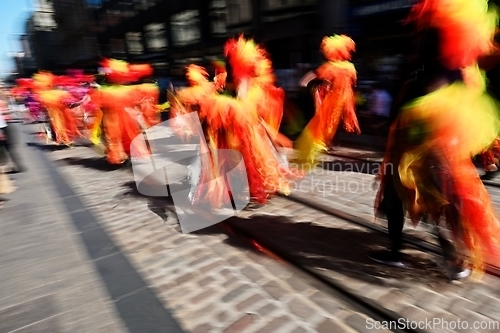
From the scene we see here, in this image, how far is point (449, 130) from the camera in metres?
2.35

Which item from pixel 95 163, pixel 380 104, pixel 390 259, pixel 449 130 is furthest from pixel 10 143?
pixel 449 130

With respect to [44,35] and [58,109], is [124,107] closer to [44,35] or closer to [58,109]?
[58,109]

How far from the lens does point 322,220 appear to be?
13.2 ft

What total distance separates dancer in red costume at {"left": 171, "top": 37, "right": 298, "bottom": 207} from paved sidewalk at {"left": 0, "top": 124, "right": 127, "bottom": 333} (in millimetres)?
1566

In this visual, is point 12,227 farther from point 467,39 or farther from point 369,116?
point 369,116

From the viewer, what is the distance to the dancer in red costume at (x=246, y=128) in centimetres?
409

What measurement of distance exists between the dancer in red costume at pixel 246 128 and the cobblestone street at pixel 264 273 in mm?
387

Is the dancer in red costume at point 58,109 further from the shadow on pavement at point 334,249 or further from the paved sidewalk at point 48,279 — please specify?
the shadow on pavement at point 334,249

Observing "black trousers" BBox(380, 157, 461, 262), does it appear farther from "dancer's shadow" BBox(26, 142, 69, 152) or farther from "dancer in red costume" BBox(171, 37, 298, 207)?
"dancer's shadow" BBox(26, 142, 69, 152)

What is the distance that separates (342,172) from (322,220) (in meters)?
2.18

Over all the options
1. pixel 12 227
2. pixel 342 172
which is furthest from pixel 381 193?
pixel 12 227

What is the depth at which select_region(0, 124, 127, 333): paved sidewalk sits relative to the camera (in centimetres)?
261

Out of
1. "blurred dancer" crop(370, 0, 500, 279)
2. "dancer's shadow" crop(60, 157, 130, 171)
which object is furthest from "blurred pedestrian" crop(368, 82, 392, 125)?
"blurred dancer" crop(370, 0, 500, 279)

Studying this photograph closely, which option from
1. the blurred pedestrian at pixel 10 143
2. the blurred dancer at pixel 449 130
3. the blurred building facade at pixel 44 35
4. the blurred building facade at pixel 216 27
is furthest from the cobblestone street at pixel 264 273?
the blurred building facade at pixel 44 35
